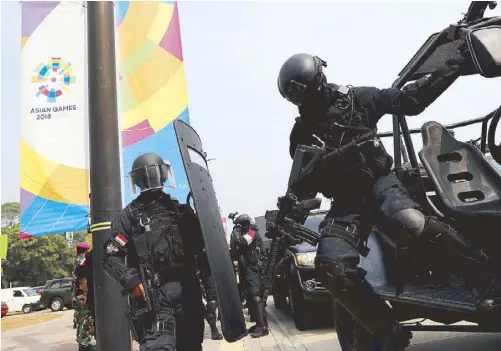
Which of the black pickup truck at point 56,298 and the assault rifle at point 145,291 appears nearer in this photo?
the assault rifle at point 145,291

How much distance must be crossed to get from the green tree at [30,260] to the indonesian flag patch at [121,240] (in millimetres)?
49504

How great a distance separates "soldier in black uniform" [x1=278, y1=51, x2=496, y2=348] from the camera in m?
2.66

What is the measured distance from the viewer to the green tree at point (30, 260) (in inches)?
1911

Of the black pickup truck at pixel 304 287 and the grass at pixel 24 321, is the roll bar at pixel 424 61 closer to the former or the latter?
the black pickup truck at pixel 304 287

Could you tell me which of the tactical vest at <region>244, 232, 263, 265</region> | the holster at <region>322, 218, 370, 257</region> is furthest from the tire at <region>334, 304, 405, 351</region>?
the tactical vest at <region>244, 232, 263, 265</region>

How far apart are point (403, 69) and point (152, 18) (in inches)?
360

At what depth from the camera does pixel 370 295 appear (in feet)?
9.30

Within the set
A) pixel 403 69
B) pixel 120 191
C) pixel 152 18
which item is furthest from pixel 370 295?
pixel 152 18

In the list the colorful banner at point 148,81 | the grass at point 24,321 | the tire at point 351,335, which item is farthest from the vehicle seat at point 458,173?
the grass at point 24,321

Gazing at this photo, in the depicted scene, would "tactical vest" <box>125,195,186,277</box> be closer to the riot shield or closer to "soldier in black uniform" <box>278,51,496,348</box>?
the riot shield

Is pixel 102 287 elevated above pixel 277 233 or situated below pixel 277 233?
below

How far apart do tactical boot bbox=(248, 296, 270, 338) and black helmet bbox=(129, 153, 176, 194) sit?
358 cm

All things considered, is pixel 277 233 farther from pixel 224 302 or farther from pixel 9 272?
Answer: pixel 9 272

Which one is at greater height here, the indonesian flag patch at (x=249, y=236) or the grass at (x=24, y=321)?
the indonesian flag patch at (x=249, y=236)
